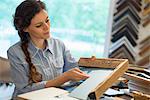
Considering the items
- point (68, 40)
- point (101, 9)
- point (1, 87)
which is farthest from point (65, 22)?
point (1, 87)

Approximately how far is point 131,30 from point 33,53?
184cm

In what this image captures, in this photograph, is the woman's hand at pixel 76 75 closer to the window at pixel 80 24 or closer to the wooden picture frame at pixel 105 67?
the wooden picture frame at pixel 105 67

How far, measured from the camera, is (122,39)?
10.8 ft

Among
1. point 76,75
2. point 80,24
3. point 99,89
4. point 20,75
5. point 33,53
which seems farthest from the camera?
point 80,24

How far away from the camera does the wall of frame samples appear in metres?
3.23

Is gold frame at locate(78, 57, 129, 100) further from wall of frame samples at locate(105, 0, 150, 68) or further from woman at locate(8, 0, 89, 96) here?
wall of frame samples at locate(105, 0, 150, 68)

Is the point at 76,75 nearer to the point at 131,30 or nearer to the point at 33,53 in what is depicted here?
the point at 33,53

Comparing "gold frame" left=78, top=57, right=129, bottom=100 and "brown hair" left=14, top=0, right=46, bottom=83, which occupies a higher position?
"brown hair" left=14, top=0, right=46, bottom=83

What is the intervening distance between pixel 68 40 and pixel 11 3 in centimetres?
94

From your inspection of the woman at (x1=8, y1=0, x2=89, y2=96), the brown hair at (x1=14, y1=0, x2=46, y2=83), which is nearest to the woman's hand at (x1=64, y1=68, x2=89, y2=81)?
the woman at (x1=8, y1=0, x2=89, y2=96)

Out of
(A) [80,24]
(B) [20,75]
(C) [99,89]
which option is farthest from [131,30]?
(C) [99,89]

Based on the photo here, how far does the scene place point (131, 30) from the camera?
327 cm

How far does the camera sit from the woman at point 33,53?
1.58 meters

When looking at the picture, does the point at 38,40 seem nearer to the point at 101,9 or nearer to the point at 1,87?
the point at 1,87
